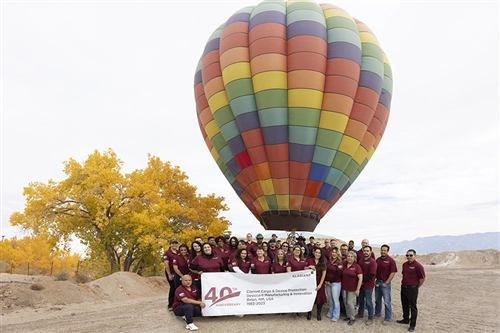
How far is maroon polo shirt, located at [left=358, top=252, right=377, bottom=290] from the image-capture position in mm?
7203

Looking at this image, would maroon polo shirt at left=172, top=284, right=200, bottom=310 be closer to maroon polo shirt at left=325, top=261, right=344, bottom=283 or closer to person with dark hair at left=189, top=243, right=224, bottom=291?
person with dark hair at left=189, top=243, right=224, bottom=291

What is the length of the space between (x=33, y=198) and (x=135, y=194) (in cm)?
490

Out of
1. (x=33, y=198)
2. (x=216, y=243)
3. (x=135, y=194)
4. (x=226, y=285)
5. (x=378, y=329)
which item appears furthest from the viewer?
(x=135, y=194)

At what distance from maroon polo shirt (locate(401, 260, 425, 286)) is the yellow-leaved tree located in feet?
41.9

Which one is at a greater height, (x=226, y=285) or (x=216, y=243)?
(x=216, y=243)

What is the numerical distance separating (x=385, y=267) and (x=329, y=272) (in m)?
1.17

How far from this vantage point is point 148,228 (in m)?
17.5

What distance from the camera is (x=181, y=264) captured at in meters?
7.89

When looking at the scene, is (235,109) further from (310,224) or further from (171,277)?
(171,277)

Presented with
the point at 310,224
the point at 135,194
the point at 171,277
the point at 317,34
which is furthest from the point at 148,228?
the point at 317,34

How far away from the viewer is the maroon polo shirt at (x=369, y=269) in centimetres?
720

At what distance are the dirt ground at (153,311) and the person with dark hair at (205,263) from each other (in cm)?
103

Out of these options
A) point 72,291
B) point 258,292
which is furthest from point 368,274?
point 72,291

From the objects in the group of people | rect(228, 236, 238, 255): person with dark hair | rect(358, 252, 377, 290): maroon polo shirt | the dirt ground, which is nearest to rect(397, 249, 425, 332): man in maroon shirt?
the group of people
